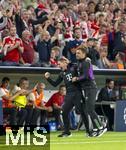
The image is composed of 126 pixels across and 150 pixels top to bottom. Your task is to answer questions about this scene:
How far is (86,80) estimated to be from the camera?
16922mm

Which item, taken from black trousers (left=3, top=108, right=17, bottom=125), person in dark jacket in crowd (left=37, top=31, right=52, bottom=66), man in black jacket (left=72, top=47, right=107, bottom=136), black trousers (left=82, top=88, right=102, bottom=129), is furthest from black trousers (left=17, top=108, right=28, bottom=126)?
black trousers (left=82, top=88, right=102, bottom=129)

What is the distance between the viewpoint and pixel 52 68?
21.2 metres

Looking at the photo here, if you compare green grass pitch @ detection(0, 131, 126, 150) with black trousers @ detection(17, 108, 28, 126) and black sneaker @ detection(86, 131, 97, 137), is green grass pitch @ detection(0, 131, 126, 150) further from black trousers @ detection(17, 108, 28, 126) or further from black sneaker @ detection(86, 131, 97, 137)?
black trousers @ detection(17, 108, 28, 126)

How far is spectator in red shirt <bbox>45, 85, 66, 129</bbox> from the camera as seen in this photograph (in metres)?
20.7

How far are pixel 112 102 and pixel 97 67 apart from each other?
60.5 inches

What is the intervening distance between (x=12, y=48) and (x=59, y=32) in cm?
252

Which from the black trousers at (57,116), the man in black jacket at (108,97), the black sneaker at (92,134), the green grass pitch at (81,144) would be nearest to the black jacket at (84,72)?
the black sneaker at (92,134)

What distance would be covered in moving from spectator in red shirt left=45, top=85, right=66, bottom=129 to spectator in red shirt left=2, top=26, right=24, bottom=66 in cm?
165

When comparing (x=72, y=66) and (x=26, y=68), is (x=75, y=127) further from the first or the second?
(x=72, y=66)

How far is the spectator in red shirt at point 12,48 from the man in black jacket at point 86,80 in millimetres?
3679

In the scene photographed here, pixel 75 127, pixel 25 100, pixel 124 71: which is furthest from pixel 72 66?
pixel 124 71

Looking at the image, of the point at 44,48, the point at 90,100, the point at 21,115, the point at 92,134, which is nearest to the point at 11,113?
the point at 21,115

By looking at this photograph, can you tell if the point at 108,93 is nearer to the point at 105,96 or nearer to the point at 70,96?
the point at 105,96

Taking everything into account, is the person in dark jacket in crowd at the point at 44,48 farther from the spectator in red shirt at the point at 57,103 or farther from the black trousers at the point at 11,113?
the black trousers at the point at 11,113
